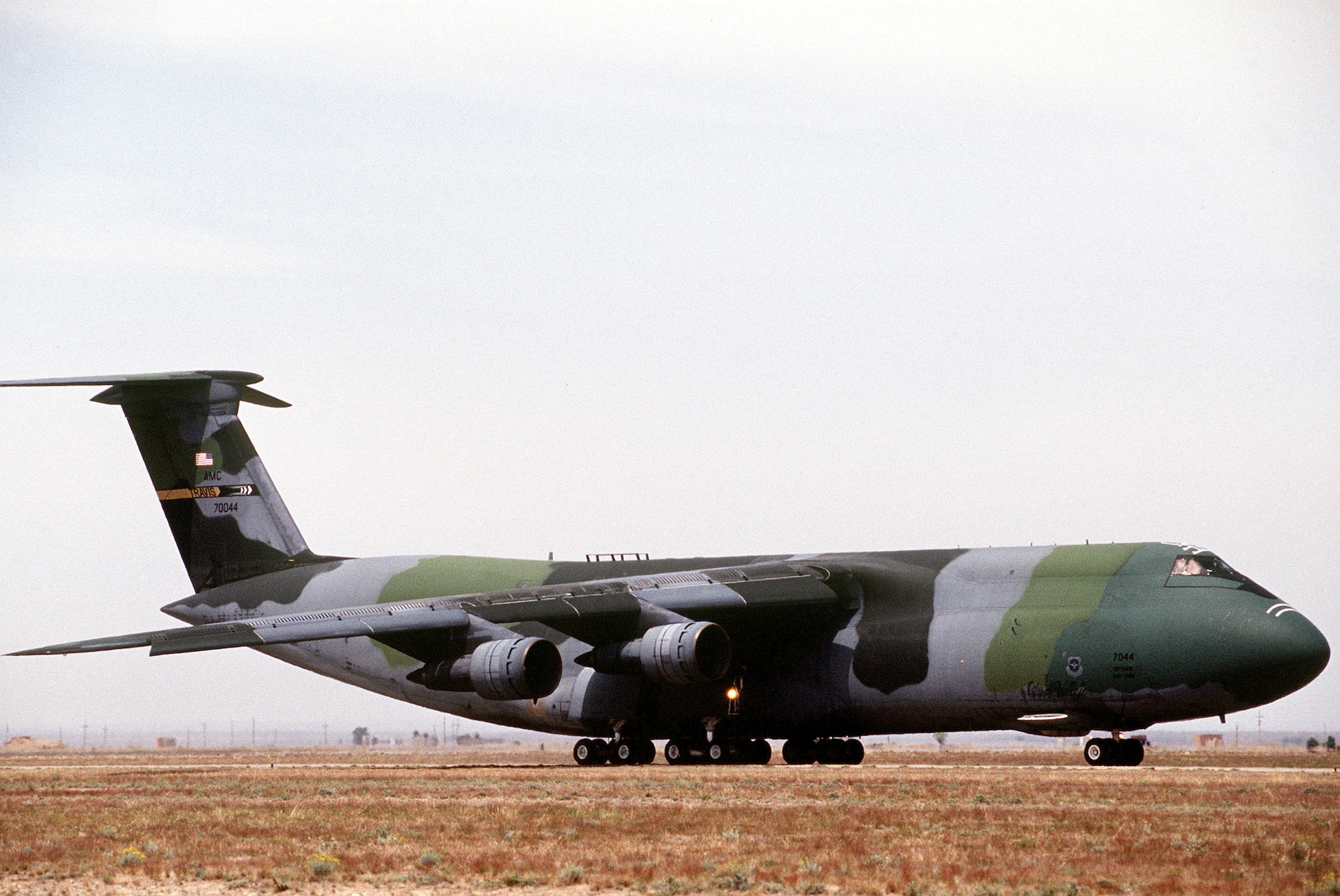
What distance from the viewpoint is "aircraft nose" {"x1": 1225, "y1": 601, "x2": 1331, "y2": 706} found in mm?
26797

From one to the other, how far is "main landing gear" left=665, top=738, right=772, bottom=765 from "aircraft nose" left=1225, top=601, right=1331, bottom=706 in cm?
910

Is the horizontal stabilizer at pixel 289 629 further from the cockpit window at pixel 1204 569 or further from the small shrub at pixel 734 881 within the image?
the small shrub at pixel 734 881

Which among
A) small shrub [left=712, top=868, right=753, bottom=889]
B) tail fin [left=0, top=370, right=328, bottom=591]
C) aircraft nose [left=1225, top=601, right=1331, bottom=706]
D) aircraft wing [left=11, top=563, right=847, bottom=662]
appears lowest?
small shrub [left=712, top=868, right=753, bottom=889]

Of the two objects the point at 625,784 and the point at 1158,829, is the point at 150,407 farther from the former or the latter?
the point at 1158,829

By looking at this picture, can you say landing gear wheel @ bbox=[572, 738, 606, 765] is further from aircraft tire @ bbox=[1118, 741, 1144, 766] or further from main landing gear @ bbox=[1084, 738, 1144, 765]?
aircraft tire @ bbox=[1118, 741, 1144, 766]

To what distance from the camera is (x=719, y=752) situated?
103 ft

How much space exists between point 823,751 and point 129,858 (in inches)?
736

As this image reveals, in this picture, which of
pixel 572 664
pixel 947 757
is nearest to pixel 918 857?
pixel 572 664

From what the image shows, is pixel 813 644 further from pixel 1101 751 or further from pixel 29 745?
pixel 29 745

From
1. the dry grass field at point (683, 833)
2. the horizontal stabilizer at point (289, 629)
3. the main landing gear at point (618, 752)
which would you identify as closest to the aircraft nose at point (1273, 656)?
the dry grass field at point (683, 833)

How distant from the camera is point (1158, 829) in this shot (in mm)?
16969

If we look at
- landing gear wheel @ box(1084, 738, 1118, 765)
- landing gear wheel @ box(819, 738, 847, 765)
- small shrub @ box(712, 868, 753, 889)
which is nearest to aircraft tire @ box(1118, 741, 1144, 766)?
landing gear wheel @ box(1084, 738, 1118, 765)

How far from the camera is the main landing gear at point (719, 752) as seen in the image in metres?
31.4

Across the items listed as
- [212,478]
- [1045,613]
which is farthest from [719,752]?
[212,478]
